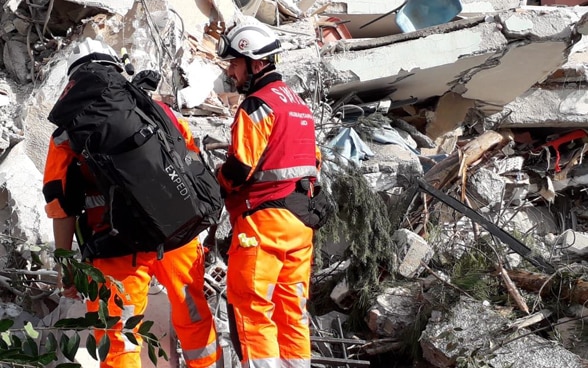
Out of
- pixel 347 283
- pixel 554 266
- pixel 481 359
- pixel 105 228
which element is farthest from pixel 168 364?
pixel 554 266

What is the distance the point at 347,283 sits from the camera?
Result: 15.5 ft

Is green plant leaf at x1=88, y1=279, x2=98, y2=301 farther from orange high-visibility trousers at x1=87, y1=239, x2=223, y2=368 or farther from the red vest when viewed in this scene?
the red vest

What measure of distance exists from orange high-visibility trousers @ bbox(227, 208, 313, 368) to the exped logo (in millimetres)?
355

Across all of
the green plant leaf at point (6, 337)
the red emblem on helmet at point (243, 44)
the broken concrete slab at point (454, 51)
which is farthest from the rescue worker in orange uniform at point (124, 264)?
the broken concrete slab at point (454, 51)

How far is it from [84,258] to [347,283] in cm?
200

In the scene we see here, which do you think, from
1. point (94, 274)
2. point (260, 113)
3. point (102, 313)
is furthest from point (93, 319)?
point (260, 113)

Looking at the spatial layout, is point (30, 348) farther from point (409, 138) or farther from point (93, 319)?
point (409, 138)

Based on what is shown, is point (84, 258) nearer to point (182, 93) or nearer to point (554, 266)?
point (182, 93)

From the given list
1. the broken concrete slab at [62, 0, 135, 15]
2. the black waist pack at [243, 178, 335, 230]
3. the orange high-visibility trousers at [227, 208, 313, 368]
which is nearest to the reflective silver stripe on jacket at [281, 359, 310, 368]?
the orange high-visibility trousers at [227, 208, 313, 368]

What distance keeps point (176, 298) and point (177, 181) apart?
0.59m

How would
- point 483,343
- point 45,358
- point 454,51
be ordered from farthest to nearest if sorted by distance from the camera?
point 454,51, point 483,343, point 45,358

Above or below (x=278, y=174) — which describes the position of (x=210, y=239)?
below

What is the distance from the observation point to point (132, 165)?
296 cm

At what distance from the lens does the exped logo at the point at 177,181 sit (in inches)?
120
